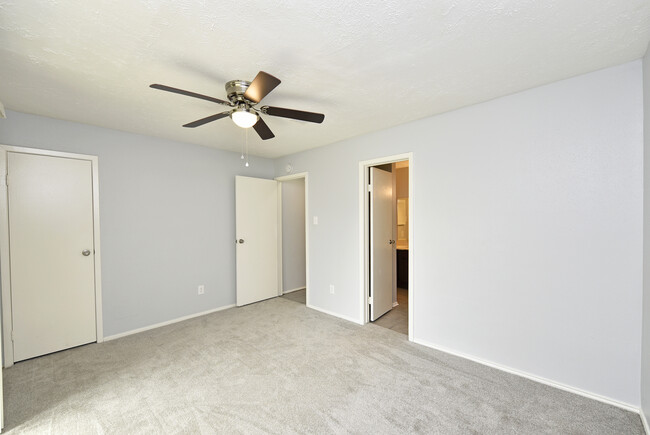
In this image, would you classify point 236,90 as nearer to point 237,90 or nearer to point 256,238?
point 237,90


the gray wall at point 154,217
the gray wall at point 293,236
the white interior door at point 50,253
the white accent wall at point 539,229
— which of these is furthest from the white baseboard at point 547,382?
the white interior door at point 50,253

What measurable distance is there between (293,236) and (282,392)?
122 inches

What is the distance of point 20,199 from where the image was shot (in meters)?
2.55

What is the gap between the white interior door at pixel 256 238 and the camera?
13.4 feet

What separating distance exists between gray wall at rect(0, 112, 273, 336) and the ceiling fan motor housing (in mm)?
1985

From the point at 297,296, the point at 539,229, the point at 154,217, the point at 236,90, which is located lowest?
the point at 297,296

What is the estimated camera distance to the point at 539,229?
215 cm

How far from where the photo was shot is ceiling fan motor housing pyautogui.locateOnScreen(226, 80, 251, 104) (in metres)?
1.94

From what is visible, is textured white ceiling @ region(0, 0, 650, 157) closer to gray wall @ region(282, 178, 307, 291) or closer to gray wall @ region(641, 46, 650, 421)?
gray wall @ region(641, 46, 650, 421)

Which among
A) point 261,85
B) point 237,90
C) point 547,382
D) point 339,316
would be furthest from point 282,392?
point 237,90

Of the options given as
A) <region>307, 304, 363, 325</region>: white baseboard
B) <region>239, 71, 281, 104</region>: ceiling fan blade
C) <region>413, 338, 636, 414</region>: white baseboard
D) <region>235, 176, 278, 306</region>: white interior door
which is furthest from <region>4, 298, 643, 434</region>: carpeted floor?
<region>239, 71, 281, 104</region>: ceiling fan blade

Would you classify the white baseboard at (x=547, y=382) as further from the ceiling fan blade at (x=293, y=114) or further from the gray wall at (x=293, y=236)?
the gray wall at (x=293, y=236)

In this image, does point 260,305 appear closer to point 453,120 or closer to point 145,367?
point 145,367

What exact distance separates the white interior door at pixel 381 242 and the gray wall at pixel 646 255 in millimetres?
2204
